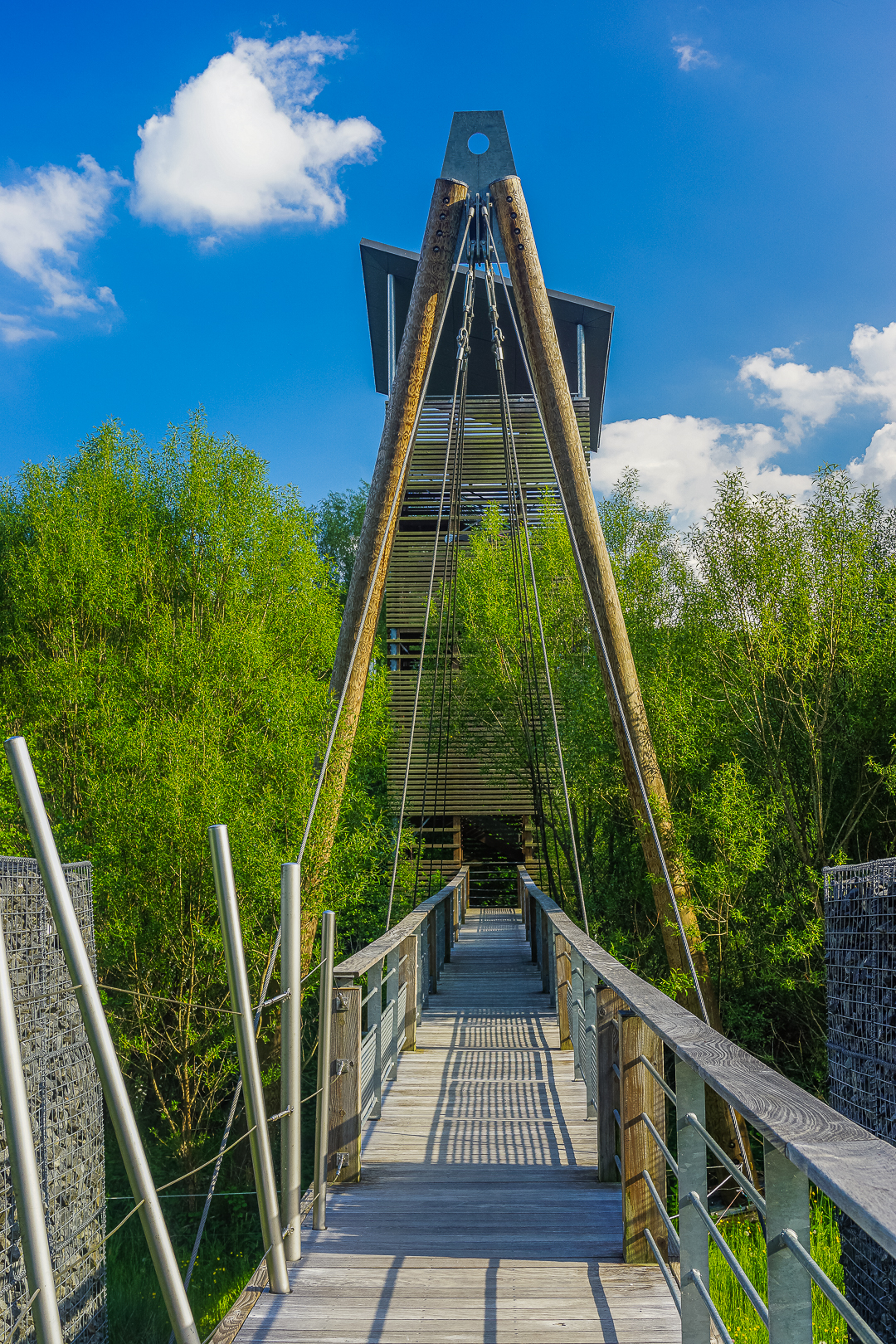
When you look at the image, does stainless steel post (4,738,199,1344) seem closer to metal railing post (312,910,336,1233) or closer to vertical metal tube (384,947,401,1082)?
metal railing post (312,910,336,1233)

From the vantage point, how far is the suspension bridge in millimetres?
1246

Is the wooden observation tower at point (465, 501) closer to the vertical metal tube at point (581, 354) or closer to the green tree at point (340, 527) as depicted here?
the vertical metal tube at point (581, 354)

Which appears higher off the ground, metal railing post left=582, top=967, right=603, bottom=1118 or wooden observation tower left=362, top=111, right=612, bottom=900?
wooden observation tower left=362, top=111, right=612, bottom=900

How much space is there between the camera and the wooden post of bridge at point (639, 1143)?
2.51m

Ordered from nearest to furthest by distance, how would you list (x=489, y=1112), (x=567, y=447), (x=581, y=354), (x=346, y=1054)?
(x=346, y=1054)
(x=489, y=1112)
(x=567, y=447)
(x=581, y=354)

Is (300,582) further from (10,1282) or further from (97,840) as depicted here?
(10,1282)

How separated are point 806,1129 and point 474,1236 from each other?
2.08 m

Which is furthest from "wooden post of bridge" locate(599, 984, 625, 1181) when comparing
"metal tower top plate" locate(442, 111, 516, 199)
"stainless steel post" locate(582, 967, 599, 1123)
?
"metal tower top plate" locate(442, 111, 516, 199)

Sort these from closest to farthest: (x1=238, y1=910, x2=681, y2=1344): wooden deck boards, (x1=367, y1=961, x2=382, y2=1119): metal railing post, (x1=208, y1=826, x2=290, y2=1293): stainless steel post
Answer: (x1=208, y1=826, x2=290, y2=1293): stainless steel post
(x1=238, y1=910, x2=681, y2=1344): wooden deck boards
(x1=367, y1=961, x2=382, y2=1119): metal railing post

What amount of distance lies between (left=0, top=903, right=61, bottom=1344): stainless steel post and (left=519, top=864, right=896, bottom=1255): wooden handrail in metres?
0.96

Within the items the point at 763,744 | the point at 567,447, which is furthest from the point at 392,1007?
the point at 763,744

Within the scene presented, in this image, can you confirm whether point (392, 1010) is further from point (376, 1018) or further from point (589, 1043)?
point (589, 1043)

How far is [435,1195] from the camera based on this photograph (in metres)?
3.19

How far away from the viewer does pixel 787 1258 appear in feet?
3.83
